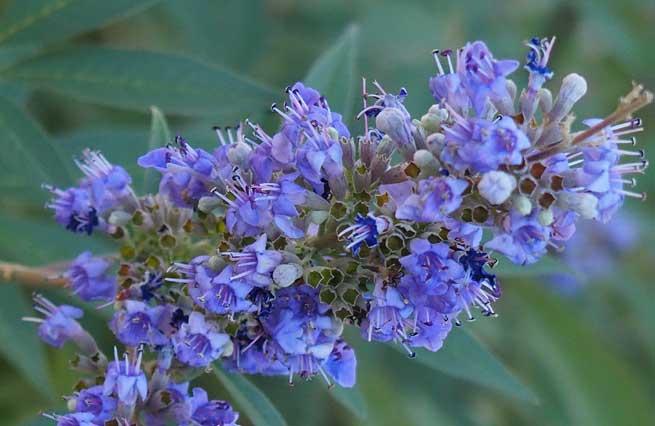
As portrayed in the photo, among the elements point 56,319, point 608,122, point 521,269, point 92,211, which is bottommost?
point 521,269

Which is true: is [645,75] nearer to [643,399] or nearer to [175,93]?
[643,399]

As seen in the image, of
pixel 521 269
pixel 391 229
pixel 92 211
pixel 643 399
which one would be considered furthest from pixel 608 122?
pixel 643 399

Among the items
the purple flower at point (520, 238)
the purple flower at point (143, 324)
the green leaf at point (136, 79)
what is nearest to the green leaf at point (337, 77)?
the green leaf at point (136, 79)

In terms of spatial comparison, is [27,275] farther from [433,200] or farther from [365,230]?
[433,200]

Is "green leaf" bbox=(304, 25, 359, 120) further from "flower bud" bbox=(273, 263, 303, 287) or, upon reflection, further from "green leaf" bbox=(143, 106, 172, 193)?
"flower bud" bbox=(273, 263, 303, 287)

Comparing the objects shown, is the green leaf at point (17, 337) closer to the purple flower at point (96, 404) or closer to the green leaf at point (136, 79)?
the green leaf at point (136, 79)
